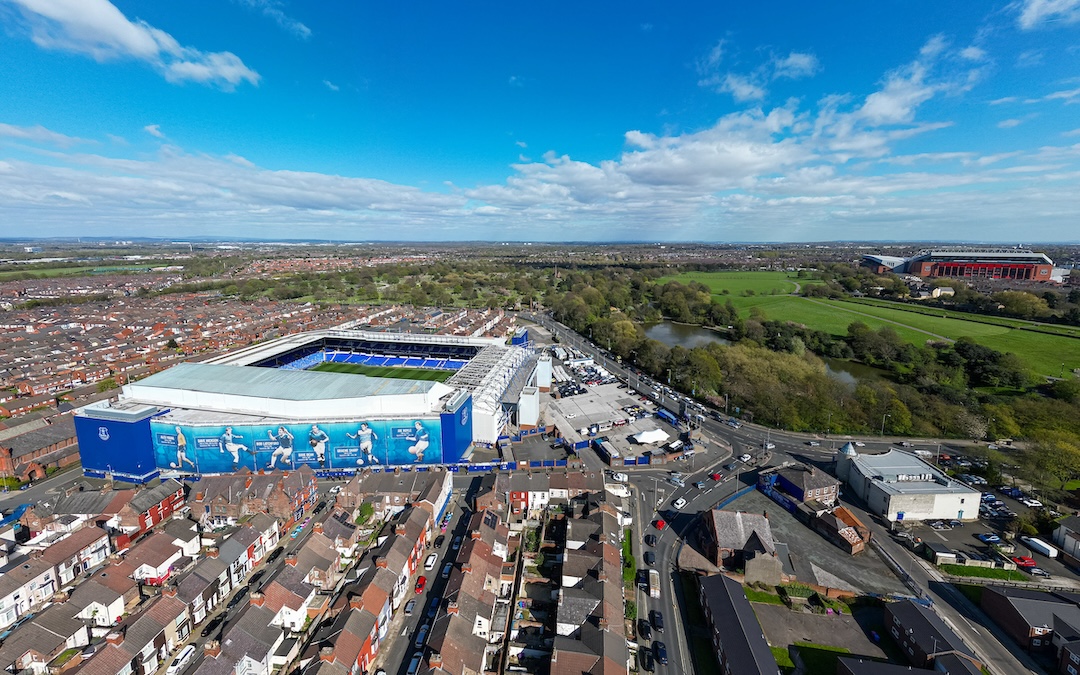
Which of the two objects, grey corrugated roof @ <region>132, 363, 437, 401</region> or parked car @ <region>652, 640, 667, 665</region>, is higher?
grey corrugated roof @ <region>132, 363, 437, 401</region>

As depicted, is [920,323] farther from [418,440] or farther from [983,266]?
[418,440]

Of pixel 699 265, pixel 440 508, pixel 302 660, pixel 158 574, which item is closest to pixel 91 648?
pixel 158 574

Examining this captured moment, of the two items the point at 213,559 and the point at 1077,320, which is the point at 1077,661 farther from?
the point at 1077,320

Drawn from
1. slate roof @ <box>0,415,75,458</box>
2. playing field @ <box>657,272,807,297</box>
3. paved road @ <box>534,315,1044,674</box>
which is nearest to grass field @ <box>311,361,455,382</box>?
slate roof @ <box>0,415,75,458</box>

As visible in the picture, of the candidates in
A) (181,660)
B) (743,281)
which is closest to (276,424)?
(181,660)

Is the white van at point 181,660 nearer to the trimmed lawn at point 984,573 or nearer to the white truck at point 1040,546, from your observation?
the trimmed lawn at point 984,573

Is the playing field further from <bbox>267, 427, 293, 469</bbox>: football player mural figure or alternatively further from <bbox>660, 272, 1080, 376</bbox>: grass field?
<bbox>267, 427, 293, 469</bbox>: football player mural figure
